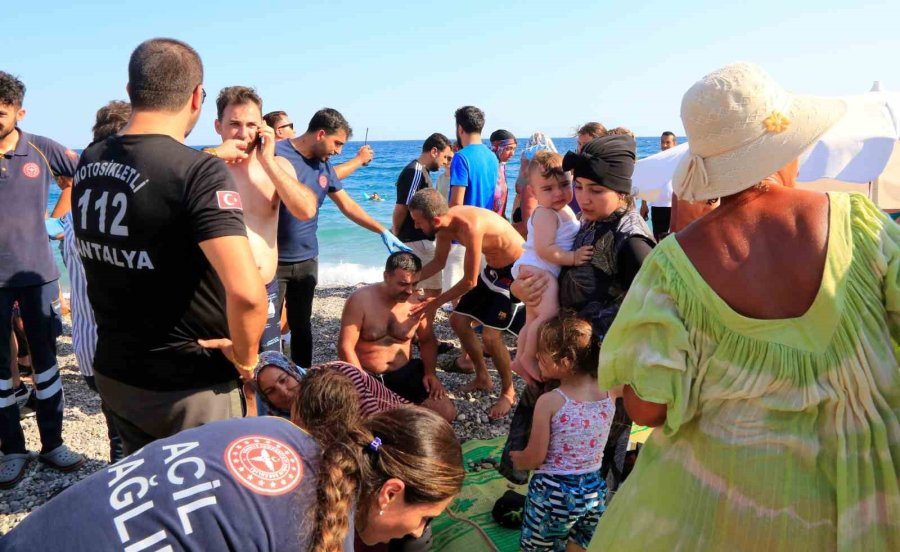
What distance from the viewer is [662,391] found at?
1.62 m

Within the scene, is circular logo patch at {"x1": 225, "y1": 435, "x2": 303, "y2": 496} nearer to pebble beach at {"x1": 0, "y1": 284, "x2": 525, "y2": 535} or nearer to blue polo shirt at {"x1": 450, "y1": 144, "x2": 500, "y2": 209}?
pebble beach at {"x1": 0, "y1": 284, "x2": 525, "y2": 535}

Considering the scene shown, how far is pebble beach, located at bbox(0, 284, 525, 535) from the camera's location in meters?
3.78

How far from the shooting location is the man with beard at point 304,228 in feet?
15.8

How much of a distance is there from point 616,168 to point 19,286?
3.34 metres

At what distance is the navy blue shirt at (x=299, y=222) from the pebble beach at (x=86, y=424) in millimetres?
1590

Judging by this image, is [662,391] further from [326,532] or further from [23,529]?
[23,529]

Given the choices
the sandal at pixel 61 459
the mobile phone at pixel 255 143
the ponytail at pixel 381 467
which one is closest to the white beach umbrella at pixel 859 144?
the mobile phone at pixel 255 143

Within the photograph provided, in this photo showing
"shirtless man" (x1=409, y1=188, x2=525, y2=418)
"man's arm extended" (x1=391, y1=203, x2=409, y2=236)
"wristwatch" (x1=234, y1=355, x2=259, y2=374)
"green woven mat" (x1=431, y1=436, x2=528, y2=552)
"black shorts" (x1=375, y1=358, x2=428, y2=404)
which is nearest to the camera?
"wristwatch" (x1=234, y1=355, x2=259, y2=374)

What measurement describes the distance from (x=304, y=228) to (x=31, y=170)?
169 cm

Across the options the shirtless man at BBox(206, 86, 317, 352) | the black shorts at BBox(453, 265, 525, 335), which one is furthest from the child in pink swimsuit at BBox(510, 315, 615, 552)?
the black shorts at BBox(453, 265, 525, 335)

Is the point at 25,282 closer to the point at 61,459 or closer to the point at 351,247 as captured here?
the point at 61,459

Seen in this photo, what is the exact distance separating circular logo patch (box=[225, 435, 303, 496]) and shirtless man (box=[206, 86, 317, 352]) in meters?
2.10

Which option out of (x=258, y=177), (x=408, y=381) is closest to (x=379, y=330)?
(x=408, y=381)

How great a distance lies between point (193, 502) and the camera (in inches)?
54.9
